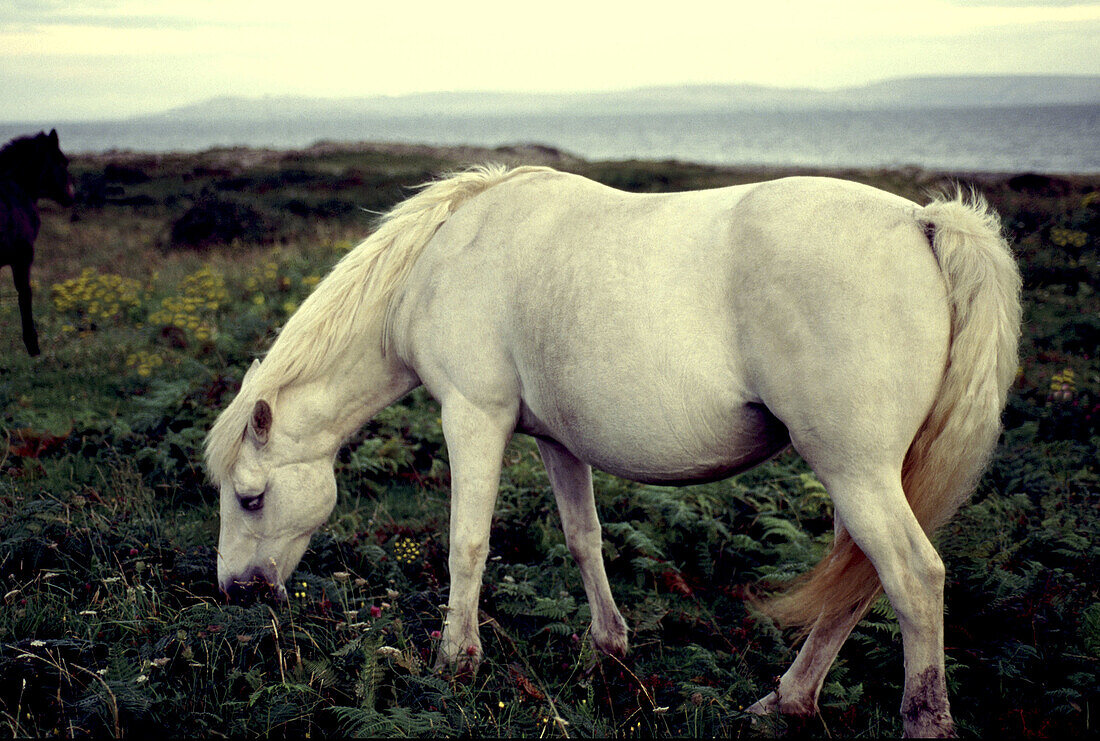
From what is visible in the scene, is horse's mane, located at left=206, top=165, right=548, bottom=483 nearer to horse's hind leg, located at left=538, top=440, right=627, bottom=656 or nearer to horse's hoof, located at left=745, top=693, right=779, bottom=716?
horse's hind leg, located at left=538, top=440, right=627, bottom=656

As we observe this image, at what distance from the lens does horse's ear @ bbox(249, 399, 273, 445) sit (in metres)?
3.32

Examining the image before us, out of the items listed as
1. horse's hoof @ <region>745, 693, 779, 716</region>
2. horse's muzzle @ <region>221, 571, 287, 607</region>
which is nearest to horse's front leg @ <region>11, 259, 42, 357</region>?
horse's muzzle @ <region>221, 571, 287, 607</region>

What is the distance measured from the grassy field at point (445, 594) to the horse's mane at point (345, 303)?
2.79 ft

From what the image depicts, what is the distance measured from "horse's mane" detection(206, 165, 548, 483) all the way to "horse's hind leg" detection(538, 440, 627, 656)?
1116 millimetres

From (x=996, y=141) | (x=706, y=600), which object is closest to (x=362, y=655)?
(x=706, y=600)

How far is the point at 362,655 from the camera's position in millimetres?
2994

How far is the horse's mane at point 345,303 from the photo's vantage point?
11.3 feet

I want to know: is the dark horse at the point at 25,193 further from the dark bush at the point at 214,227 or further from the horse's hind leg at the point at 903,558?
the horse's hind leg at the point at 903,558

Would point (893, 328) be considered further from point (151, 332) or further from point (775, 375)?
point (151, 332)

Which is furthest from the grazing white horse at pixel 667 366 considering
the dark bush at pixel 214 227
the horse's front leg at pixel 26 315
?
the dark bush at pixel 214 227

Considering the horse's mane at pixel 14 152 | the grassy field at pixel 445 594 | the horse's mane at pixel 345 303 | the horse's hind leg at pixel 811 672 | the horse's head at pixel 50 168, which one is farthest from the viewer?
the horse's head at pixel 50 168

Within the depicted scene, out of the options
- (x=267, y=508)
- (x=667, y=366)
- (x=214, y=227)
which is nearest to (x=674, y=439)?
(x=667, y=366)

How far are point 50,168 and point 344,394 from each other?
819cm

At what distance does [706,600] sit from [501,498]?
156 centimetres
